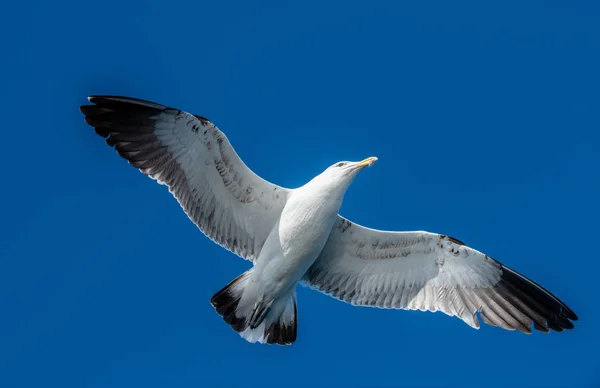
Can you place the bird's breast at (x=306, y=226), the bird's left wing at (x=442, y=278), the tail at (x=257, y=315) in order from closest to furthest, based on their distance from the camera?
the bird's breast at (x=306, y=226) → the tail at (x=257, y=315) → the bird's left wing at (x=442, y=278)

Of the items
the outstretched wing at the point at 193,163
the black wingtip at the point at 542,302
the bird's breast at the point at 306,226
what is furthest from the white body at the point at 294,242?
the black wingtip at the point at 542,302

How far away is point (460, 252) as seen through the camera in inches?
512

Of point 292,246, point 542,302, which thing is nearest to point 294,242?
point 292,246

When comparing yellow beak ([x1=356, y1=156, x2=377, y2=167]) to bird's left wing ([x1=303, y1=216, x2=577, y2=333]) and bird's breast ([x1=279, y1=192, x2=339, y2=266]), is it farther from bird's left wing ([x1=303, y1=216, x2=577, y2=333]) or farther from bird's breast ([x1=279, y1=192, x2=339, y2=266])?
bird's left wing ([x1=303, y1=216, x2=577, y2=333])

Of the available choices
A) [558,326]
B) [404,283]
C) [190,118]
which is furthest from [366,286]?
[190,118]

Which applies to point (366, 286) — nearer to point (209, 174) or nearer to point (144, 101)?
point (209, 174)

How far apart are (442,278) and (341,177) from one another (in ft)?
7.45

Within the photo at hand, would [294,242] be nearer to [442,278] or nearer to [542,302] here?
[442,278]

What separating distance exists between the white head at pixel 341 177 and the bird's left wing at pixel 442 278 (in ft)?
3.01

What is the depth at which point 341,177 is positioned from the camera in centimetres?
1225

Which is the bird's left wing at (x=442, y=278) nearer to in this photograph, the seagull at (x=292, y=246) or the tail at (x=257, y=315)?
the seagull at (x=292, y=246)

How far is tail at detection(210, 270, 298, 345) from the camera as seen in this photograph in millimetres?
12750

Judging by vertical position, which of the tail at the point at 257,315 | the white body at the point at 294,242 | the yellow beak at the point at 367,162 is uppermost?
the yellow beak at the point at 367,162

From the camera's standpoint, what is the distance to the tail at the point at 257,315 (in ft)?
41.8
